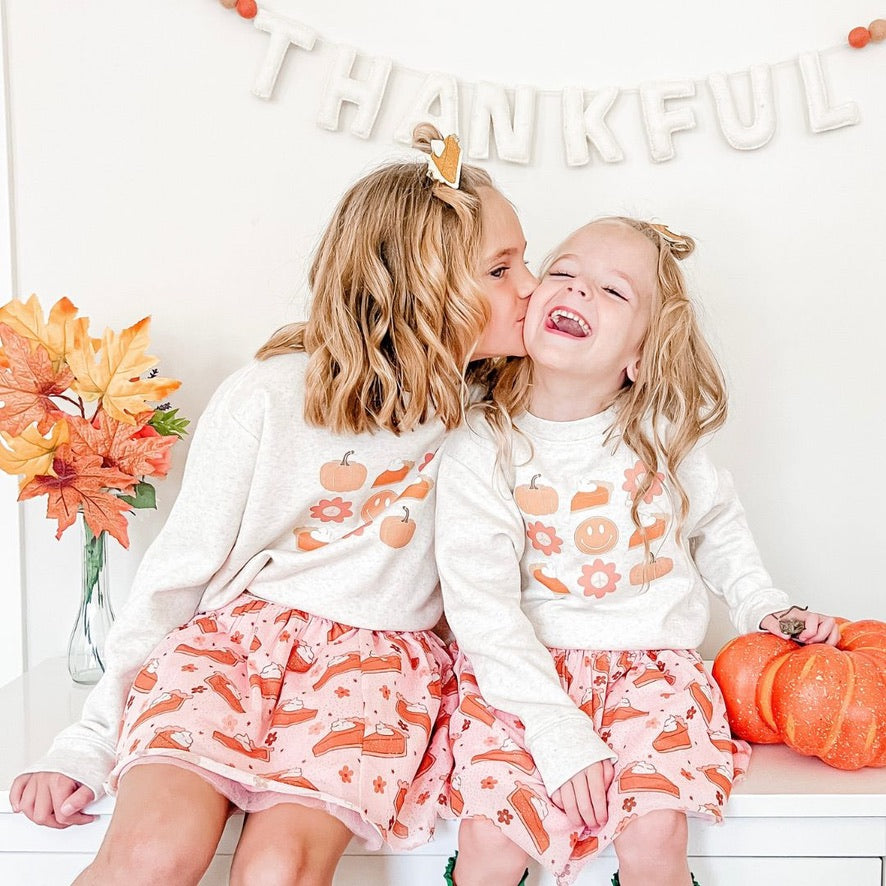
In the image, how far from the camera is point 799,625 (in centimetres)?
116

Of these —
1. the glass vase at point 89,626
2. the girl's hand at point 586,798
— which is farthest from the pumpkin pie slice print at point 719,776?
the glass vase at point 89,626

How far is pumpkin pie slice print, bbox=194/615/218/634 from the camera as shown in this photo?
3.95 feet

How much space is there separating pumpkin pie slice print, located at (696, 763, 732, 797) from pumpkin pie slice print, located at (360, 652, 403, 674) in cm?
36

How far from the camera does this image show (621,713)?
3.66 ft

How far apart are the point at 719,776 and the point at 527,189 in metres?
0.89

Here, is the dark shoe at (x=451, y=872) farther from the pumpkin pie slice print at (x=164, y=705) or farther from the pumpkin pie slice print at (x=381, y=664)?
the pumpkin pie slice print at (x=164, y=705)

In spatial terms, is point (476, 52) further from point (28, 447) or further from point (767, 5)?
point (28, 447)

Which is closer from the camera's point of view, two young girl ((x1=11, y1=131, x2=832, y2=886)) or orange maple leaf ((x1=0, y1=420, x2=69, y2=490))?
two young girl ((x1=11, y1=131, x2=832, y2=886))

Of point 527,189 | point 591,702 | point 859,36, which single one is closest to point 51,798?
point 591,702

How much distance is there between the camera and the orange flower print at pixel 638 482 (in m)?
1.23

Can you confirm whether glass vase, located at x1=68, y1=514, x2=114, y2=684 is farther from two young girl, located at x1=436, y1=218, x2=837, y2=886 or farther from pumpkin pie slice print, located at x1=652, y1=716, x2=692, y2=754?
pumpkin pie slice print, located at x1=652, y1=716, x2=692, y2=754

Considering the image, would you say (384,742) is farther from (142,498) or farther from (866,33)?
(866,33)

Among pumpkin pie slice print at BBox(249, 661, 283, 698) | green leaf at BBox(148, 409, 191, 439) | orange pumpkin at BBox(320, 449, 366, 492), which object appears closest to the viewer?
pumpkin pie slice print at BBox(249, 661, 283, 698)

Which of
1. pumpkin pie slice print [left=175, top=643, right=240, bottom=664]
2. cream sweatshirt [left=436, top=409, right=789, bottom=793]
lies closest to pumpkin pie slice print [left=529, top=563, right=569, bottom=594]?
cream sweatshirt [left=436, top=409, right=789, bottom=793]
